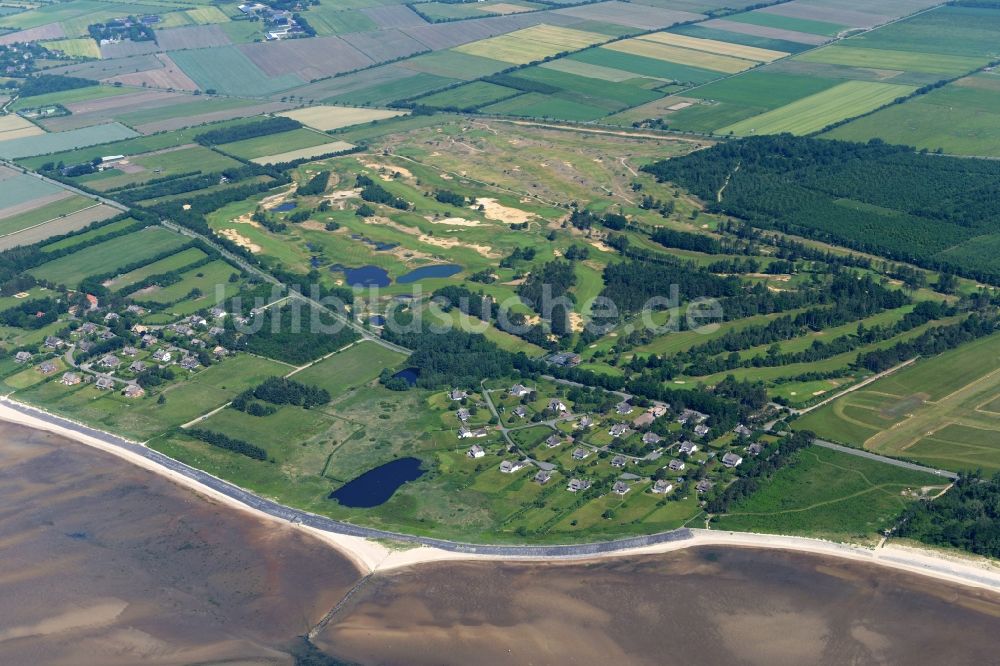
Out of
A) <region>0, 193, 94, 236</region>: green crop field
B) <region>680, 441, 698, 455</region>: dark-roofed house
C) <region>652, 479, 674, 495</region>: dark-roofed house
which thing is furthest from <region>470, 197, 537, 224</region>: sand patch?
<region>652, 479, 674, 495</region>: dark-roofed house

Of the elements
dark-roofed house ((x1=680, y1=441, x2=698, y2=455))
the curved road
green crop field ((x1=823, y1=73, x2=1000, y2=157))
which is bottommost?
the curved road

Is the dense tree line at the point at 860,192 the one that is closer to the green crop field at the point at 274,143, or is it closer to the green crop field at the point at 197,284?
the green crop field at the point at 274,143

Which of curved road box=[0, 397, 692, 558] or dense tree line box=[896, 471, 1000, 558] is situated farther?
curved road box=[0, 397, 692, 558]

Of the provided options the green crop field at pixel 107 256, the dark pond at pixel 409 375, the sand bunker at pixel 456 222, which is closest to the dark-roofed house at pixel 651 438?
the dark pond at pixel 409 375

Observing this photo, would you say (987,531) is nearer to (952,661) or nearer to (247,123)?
(952,661)

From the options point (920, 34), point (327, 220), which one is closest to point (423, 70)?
point (327, 220)

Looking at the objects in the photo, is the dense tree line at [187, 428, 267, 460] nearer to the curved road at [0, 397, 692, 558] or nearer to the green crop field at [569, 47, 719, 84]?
the curved road at [0, 397, 692, 558]
